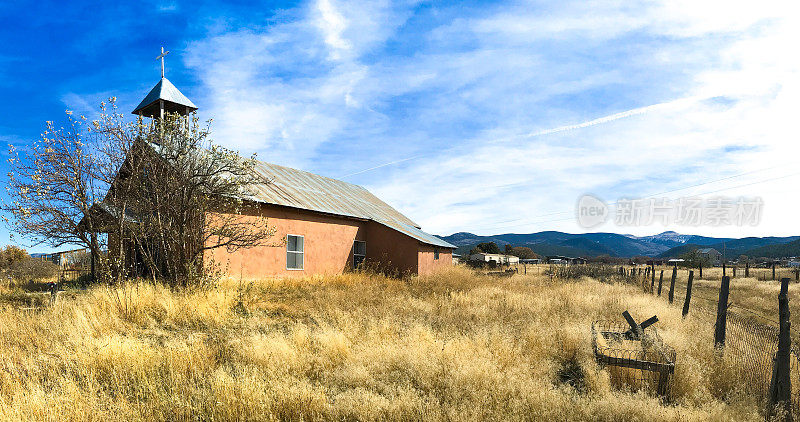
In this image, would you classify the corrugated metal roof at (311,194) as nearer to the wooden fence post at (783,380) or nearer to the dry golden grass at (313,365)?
the dry golden grass at (313,365)

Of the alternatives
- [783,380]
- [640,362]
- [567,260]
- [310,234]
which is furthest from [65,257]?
[567,260]

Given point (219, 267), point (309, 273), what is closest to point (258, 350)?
point (219, 267)

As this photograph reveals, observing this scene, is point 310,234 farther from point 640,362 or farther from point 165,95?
point 640,362

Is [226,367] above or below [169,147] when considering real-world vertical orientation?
below

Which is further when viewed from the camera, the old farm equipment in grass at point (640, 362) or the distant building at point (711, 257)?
the distant building at point (711, 257)

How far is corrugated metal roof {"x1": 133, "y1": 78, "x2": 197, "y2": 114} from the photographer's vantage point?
1597 cm

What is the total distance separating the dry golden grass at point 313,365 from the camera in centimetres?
479

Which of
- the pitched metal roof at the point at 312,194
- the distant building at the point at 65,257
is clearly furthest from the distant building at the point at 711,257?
the distant building at the point at 65,257

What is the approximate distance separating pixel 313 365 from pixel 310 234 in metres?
11.5

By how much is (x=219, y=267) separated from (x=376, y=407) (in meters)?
10.7

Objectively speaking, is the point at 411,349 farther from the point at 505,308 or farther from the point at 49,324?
the point at 49,324

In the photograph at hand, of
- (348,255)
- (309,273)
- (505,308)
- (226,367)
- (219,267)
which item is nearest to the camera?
(226,367)

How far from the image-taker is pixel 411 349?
654 centimetres

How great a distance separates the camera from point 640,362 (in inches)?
226
